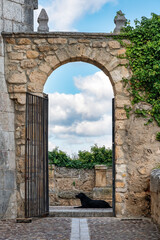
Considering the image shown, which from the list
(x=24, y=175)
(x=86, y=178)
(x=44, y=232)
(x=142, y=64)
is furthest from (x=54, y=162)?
(x=44, y=232)

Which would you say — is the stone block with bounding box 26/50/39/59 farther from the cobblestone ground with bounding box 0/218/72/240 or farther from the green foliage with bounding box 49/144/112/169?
the green foliage with bounding box 49/144/112/169

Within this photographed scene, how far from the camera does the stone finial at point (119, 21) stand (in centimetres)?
823

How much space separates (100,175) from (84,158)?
90 centimetres

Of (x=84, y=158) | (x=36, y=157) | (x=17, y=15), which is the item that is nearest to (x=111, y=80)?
(x=36, y=157)

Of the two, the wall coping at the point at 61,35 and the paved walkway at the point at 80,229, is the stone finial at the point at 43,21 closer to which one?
the wall coping at the point at 61,35

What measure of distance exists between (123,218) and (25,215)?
6.21 feet

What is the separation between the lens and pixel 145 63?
8.10 m

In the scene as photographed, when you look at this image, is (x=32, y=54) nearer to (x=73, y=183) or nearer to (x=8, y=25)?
(x=8, y=25)

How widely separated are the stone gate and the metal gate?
0.80 feet

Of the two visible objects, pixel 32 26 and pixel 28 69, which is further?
pixel 32 26

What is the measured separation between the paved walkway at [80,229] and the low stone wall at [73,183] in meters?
4.44

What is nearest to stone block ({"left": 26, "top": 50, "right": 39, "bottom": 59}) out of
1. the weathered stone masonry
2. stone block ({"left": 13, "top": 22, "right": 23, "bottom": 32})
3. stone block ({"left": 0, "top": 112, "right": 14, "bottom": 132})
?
the weathered stone masonry

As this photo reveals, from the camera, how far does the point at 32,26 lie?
8.60 meters

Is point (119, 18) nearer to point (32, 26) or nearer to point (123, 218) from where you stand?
point (32, 26)
